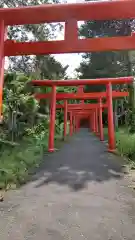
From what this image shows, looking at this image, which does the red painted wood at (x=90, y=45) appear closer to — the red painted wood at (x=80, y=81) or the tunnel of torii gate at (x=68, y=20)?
the tunnel of torii gate at (x=68, y=20)

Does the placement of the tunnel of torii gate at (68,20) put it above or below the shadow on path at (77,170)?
above

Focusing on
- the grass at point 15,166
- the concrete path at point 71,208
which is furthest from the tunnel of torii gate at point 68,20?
the grass at point 15,166

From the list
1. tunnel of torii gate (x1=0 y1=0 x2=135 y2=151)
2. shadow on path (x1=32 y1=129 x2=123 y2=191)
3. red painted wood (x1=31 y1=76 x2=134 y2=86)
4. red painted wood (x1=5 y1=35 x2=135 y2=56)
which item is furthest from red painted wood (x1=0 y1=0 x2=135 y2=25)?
red painted wood (x1=31 y1=76 x2=134 y2=86)

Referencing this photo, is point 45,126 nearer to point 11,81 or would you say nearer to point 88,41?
point 11,81

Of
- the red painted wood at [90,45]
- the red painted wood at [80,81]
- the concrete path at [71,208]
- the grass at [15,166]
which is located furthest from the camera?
the red painted wood at [80,81]

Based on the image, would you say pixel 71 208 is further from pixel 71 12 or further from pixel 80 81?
pixel 80 81

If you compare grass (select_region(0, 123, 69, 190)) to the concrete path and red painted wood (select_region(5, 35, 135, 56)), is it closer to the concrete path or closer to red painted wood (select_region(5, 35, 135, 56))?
the concrete path

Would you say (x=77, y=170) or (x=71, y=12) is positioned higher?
(x=71, y=12)

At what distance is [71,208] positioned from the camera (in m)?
4.66

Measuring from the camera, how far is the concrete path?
373 cm

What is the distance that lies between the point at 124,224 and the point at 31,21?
10.7ft

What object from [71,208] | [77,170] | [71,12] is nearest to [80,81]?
[77,170]

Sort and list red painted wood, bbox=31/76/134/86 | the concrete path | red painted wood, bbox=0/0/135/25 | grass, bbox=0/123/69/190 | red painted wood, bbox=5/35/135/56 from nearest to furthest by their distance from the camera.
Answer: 1. the concrete path
2. red painted wood, bbox=0/0/135/25
3. red painted wood, bbox=5/35/135/56
4. grass, bbox=0/123/69/190
5. red painted wood, bbox=31/76/134/86

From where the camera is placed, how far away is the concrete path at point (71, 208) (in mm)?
3730
